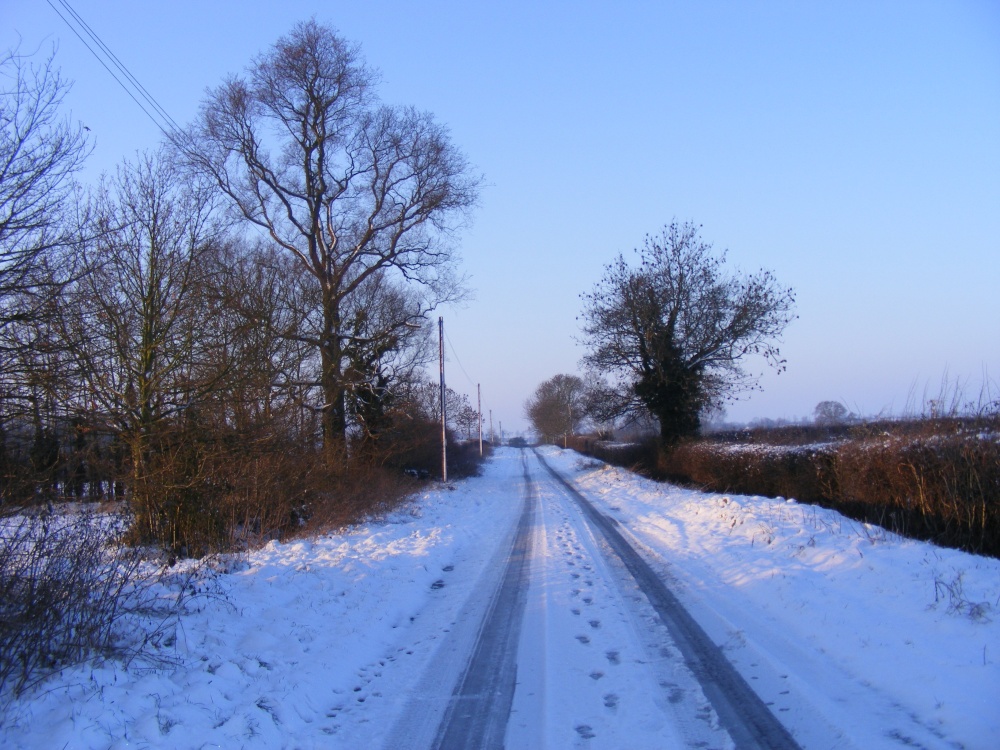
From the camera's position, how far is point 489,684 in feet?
18.4

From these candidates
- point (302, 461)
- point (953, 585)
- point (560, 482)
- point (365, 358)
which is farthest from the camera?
point (560, 482)

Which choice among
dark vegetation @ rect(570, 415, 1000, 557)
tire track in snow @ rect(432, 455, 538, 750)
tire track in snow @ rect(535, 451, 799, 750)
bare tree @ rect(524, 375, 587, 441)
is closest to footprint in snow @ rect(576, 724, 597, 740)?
tire track in snow @ rect(432, 455, 538, 750)

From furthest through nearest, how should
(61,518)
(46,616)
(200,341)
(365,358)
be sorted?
(365,358), (200,341), (61,518), (46,616)

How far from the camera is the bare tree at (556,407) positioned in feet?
306

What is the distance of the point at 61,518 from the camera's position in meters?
7.39

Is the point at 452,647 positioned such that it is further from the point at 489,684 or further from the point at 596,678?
the point at 596,678

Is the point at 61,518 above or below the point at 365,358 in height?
below

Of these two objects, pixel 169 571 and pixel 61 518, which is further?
pixel 169 571

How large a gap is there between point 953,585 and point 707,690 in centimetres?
354

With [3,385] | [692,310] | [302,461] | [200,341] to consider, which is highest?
[692,310]

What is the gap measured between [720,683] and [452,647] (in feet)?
8.83

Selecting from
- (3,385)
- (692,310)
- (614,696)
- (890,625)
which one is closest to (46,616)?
(3,385)

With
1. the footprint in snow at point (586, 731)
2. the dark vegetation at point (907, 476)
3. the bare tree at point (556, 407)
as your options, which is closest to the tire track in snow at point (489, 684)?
the footprint in snow at point (586, 731)

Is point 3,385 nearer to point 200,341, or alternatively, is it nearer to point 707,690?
point 200,341
